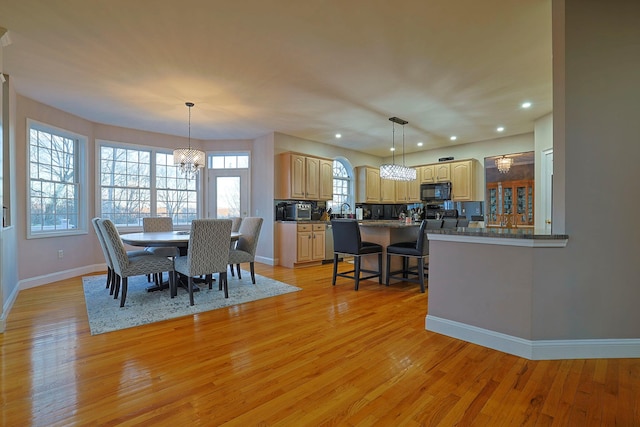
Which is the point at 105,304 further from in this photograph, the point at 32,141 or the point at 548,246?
the point at 548,246

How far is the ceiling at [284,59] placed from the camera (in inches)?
89.4

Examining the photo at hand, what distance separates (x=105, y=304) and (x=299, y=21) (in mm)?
3438

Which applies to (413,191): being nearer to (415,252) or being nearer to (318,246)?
(318,246)

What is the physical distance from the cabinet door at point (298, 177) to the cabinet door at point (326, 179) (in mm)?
467

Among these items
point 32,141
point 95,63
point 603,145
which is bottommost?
point 603,145

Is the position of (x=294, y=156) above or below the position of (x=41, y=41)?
below

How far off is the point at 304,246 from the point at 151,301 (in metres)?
2.73

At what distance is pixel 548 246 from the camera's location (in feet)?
6.97

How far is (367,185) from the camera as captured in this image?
23.7 ft

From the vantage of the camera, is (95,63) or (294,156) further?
(294,156)

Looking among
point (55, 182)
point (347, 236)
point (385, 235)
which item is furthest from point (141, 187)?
point (385, 235)

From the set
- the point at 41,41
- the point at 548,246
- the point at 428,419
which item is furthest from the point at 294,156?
the point at 428,419

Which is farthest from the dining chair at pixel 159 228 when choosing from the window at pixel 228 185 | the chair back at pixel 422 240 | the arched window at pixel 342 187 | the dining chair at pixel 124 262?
Result: the arched window at pixel 342 187

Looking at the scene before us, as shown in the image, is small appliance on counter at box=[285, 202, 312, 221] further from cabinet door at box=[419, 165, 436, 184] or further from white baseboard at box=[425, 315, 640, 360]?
white baseboard at box=[425, 315, 640, 360]
